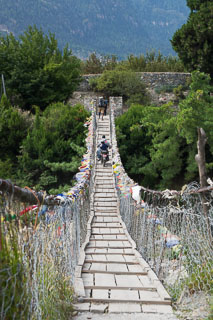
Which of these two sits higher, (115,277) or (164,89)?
(164,89)

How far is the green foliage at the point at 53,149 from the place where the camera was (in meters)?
15.4

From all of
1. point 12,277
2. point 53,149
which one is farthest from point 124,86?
point 12,277

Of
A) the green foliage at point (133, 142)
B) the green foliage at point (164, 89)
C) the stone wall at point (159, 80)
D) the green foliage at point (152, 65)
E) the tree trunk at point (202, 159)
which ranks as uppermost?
the green foliage at point (152, 65)

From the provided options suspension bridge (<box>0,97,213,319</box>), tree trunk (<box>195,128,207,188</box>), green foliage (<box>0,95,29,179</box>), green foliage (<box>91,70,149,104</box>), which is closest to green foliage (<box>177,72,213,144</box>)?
green foliage (<box>91,70,149,104</box>)

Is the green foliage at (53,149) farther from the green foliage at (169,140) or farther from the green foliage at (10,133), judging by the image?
the green foliage at (169,140)

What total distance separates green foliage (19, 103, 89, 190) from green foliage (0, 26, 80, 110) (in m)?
2.69

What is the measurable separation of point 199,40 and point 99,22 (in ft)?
418

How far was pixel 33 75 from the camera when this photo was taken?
19.7 m

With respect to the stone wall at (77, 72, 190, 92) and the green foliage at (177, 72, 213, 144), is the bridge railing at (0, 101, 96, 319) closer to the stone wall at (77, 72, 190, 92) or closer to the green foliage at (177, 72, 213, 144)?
the green foliage at (177, 72, 213, 144)

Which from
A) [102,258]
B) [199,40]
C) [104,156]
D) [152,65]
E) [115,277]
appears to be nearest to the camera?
[115,277]

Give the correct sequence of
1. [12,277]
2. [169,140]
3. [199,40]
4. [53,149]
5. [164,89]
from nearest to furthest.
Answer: [12,277] → [169,140] → [53,149] → [199,40] → [164,89]

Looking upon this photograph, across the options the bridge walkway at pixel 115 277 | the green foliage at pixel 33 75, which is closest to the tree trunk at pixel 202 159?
the bridge walkway at pixel 115 277

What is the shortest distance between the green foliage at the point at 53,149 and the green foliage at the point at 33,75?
269 cm

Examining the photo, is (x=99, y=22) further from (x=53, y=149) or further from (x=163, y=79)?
(x=53, y=149)
